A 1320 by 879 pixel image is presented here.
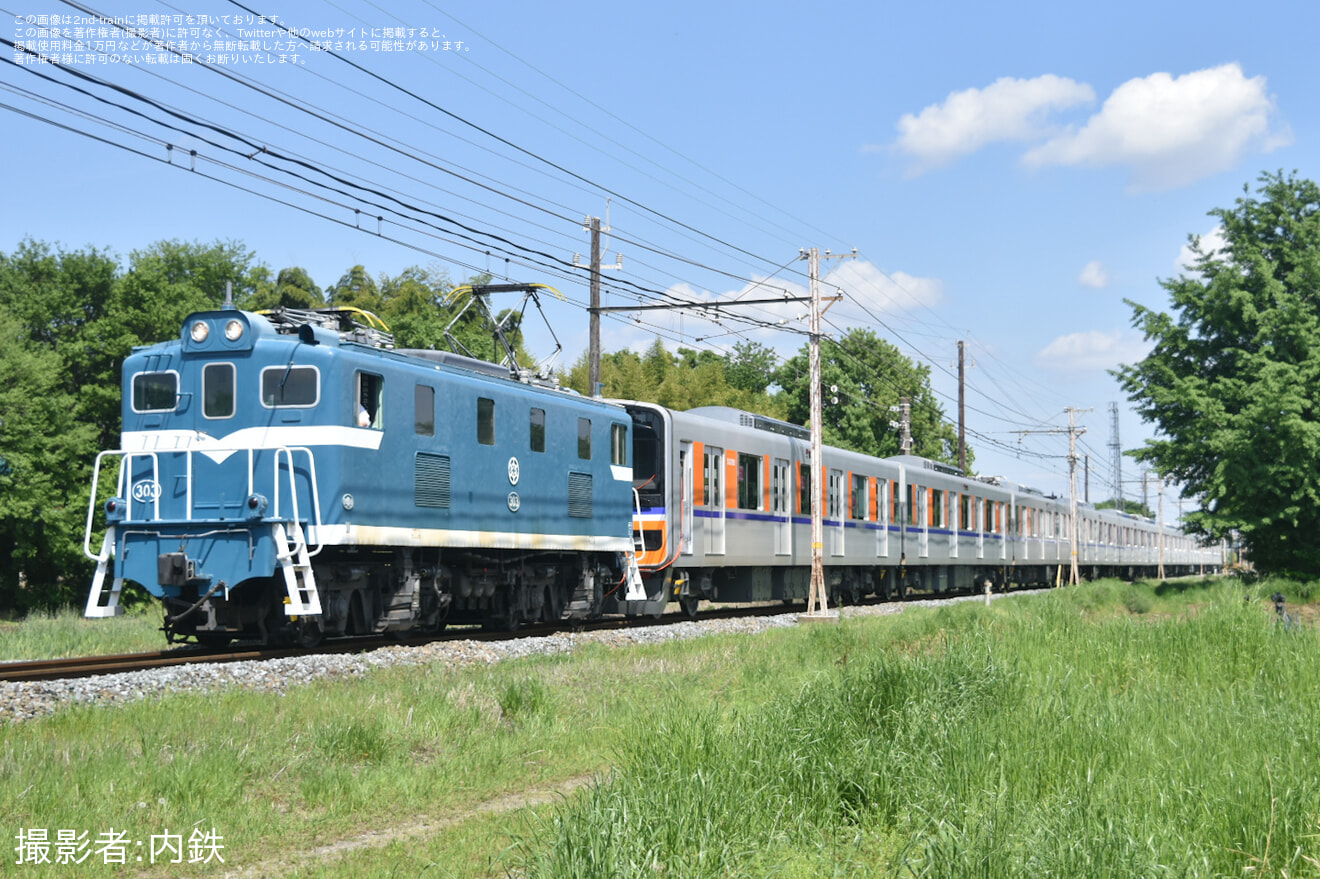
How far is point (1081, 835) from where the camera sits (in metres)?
5.75

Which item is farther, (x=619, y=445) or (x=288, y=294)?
(x=288, y=294)

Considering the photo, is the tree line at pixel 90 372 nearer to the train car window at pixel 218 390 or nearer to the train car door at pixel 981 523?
the train car window at pixel 218 390

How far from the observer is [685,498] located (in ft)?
75.8

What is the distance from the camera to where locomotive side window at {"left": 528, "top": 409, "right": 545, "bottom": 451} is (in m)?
19.3

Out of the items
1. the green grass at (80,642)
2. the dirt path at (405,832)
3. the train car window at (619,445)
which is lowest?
the dirt path at (405,832)

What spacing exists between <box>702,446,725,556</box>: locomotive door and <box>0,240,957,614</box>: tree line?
5.75m

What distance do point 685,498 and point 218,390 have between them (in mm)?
9695

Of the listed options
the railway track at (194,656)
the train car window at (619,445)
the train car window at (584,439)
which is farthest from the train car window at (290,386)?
the train car window at (619,445)

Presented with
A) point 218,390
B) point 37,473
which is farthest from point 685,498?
point 37,473

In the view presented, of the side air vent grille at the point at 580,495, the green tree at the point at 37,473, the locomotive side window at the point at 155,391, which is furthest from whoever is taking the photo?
the green tree at the point at 37,473

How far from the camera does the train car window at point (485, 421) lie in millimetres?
17922

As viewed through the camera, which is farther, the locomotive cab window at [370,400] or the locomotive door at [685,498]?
the locomotive door at [685,498]

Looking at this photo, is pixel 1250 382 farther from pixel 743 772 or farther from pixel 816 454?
pixel 743 772

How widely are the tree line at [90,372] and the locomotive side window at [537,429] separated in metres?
2.56
